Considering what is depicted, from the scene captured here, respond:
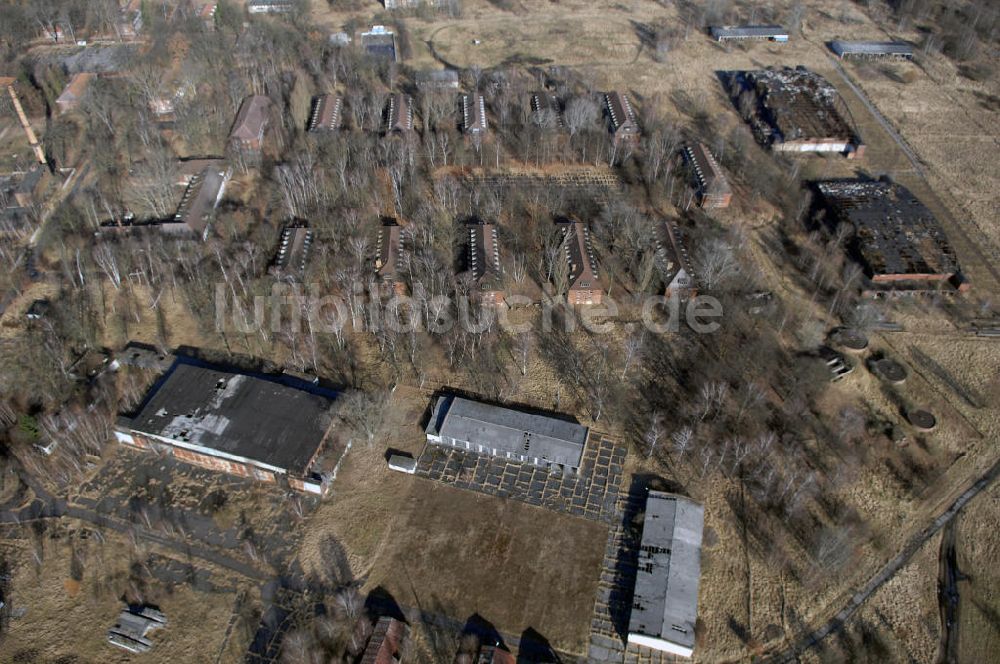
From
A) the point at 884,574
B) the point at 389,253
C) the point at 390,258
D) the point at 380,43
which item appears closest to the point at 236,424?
the point at 390,258

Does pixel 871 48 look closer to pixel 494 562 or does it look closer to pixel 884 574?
pixel 884 574

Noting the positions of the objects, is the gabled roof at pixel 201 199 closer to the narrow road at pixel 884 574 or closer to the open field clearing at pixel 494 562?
the open field clearing at pixel 494 562

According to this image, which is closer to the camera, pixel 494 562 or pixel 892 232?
pixel 494 562

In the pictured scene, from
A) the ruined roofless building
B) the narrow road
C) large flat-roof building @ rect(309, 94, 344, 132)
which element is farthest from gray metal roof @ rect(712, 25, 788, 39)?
the narrow road

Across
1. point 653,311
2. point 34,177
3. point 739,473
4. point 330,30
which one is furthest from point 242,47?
point 739,473

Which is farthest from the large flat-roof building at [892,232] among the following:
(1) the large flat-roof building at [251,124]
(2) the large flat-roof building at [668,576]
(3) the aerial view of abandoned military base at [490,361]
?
(1) the large flat-roof building at [251,124]

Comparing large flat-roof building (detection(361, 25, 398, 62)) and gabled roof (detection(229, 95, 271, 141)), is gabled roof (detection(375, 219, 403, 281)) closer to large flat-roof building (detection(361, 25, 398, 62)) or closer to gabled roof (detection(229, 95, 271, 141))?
gabled roof (detection(229, 95, 271, 141))
